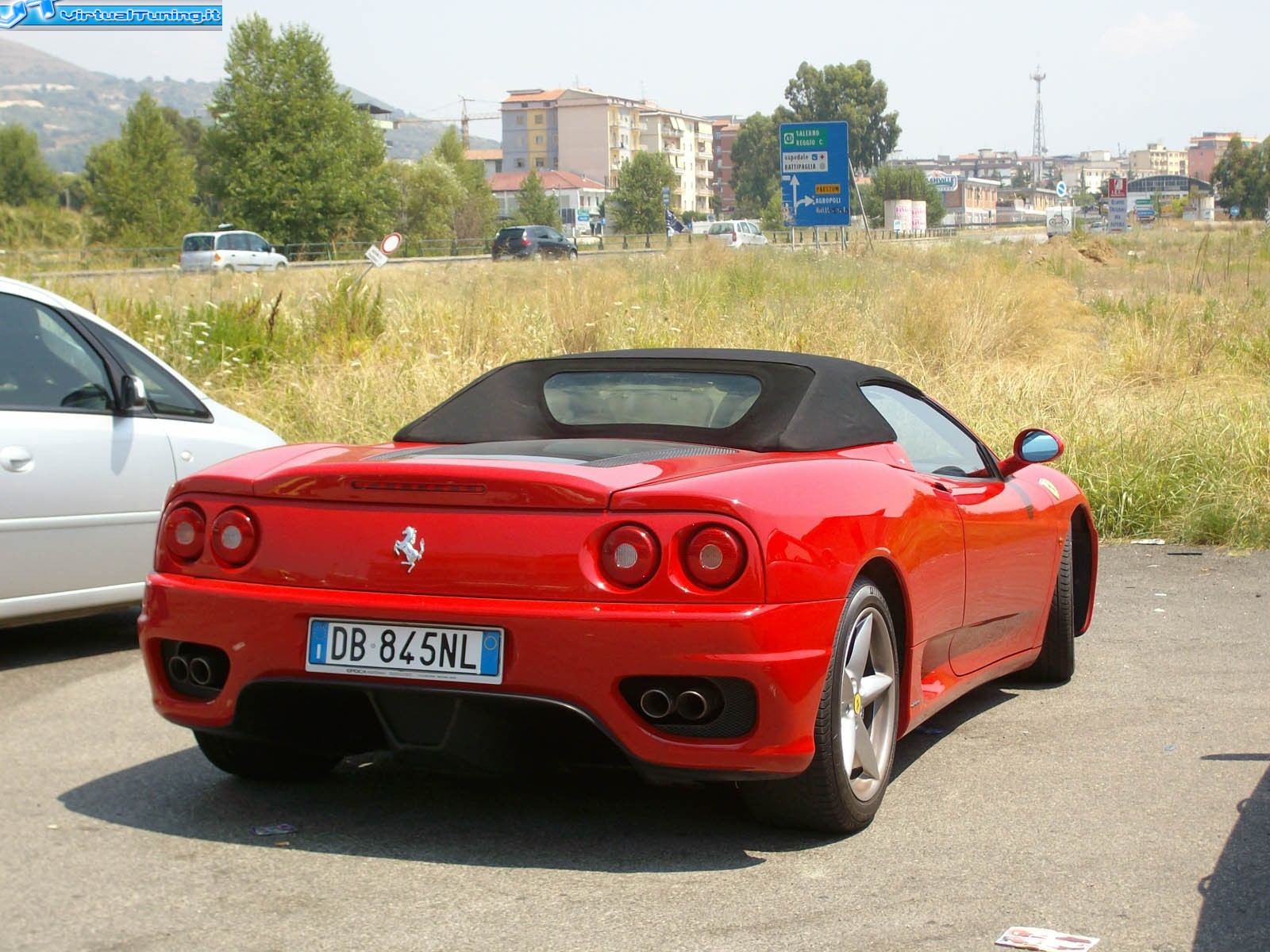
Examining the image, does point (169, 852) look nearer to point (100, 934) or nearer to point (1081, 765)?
point (100, 934)

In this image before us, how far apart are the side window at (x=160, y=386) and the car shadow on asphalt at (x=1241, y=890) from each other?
4.64 m

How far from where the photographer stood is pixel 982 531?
4.88 metres

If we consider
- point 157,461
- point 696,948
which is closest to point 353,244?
point 157,461

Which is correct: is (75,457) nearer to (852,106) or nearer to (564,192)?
(852,106)

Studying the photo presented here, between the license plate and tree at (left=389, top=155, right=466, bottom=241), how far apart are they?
89686 millimetres

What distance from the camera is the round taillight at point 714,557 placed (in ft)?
11.6

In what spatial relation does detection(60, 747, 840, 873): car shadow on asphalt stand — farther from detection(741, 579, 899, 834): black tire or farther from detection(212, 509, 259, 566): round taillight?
detection(212, 509, 259, 566): round taillight

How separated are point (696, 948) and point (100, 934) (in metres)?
1.25

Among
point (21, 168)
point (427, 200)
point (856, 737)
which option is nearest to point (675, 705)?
point (856, 737)

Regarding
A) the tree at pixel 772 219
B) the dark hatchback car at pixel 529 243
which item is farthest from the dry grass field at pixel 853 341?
the tree at pixel 772 219

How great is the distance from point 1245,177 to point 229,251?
106 meters

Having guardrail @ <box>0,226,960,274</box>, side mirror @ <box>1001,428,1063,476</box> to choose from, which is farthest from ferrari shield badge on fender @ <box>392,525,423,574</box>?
guardrail @ <box>0,226,960,274</box>

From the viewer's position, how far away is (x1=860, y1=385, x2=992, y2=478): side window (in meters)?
4.88

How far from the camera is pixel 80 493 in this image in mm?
6211
